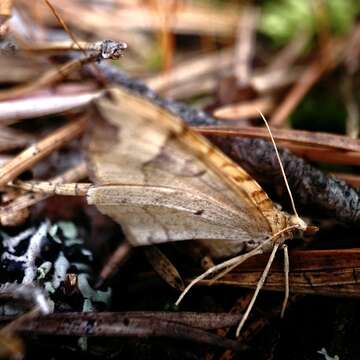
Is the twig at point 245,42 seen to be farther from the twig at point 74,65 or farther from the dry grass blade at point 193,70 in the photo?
the twig at point 74,65

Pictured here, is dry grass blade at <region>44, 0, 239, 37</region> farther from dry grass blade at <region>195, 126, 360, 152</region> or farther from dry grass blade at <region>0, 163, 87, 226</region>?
dry grass blade at <region>195, 126, 360, 152</region>

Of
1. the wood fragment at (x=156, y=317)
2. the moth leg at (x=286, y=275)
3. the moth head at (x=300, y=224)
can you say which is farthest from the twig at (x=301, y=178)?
the wood fragment at (x=156, y=317)

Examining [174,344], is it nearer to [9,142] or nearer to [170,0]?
[9,142]

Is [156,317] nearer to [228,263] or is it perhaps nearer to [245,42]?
[228,263]

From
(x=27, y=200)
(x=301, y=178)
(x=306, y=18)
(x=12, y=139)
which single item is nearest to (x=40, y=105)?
(x=12, y=139)

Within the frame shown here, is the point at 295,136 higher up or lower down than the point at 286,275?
higher up

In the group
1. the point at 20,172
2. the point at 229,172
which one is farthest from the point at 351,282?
the point at 20,172

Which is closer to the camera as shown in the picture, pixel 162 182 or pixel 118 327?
pixel 118 327
